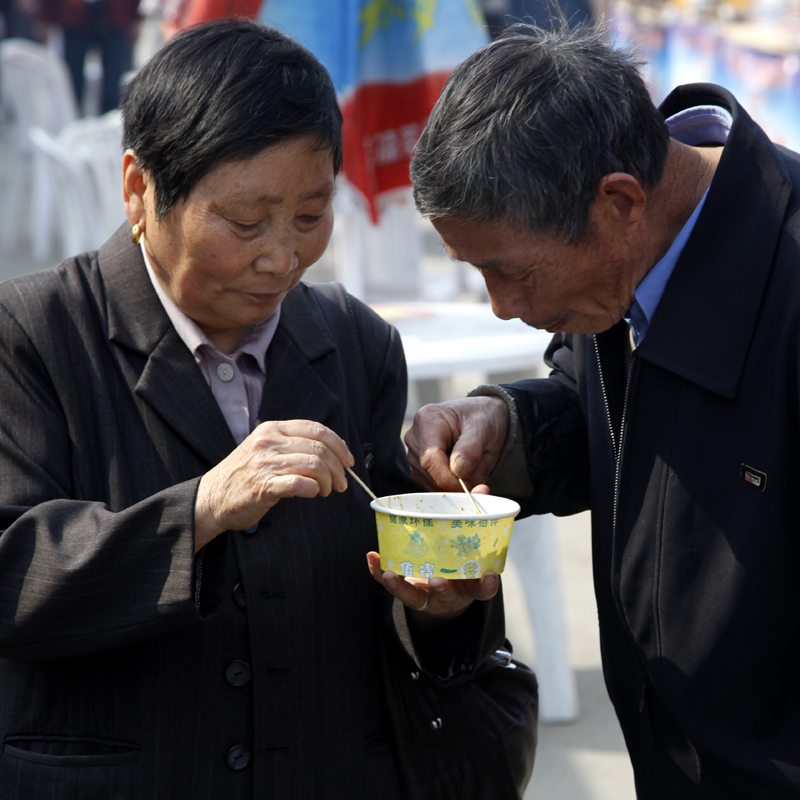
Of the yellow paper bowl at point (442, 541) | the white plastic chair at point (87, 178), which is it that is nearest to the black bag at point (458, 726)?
the yellow paper bowl at point (442, 541)

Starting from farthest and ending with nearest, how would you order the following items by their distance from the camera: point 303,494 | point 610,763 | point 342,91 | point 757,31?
point 757,31 < point 342,91 < point 610,763 < point 303,494

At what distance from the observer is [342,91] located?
4.30 metres

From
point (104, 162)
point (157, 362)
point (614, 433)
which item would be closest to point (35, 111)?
point (104, 162)

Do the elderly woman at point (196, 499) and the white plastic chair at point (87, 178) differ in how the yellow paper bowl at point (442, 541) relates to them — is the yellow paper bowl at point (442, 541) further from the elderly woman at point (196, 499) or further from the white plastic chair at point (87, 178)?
the white plastic chair at point (87, 178)

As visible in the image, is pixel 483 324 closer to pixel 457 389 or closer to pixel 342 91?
pixel 342 91

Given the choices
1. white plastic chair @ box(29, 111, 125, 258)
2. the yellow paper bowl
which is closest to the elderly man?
the yellow paper bowl

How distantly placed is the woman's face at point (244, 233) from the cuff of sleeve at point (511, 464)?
572 mm

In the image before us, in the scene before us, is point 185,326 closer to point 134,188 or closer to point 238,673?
point 134,188

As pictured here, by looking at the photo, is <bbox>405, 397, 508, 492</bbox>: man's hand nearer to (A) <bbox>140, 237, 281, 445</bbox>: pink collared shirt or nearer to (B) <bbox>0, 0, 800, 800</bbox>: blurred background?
(A) <bbox>140, 237, 281, 445</bbox>: pink collared shirt

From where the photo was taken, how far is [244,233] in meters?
1.63

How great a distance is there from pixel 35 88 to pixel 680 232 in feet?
33.5

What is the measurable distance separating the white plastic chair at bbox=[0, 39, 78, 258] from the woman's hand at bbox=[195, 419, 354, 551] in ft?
30.9

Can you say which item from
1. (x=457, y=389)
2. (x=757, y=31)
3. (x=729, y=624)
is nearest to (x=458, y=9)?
(x=457, y=389)

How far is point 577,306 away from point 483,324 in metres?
2.27
